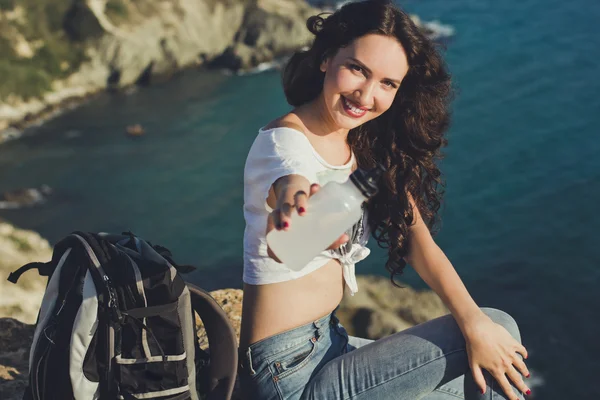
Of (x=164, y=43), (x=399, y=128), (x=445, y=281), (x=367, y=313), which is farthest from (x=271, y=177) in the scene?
(x=164, y=43)

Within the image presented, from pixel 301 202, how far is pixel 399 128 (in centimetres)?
150

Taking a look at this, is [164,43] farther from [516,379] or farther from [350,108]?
[516,379]

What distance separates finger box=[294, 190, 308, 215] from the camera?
2.69 metres

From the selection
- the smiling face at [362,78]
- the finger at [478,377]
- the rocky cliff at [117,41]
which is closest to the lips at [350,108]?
the smiling face at [362,78]

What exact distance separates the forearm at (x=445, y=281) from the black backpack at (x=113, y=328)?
1.39 meters

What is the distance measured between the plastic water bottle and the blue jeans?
679 mm

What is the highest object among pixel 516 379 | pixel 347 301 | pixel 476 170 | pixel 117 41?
pixel 516 379

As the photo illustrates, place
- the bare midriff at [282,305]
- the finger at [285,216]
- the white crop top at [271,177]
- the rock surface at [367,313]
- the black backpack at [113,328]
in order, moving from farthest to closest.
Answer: the rock surface at [367,313], the bare midriff at [282,305], the white crop top at [271,177], the black backpack at [113,328], the finger at [285,216]

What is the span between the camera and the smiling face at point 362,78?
3.52m

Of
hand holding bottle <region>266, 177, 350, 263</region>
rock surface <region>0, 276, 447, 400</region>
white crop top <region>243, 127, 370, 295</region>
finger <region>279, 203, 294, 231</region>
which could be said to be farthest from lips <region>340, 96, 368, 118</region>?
rock surface <region>0, 276, 447, 400</region>

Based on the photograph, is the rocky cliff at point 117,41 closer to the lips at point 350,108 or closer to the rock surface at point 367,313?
the rock surface at point 367,313

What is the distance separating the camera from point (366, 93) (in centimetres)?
351

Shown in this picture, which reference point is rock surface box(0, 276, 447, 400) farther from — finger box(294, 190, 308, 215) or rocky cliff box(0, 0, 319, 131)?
rocky cliff box(0, 0, 319, 131)

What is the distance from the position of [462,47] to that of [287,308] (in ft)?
74.0
